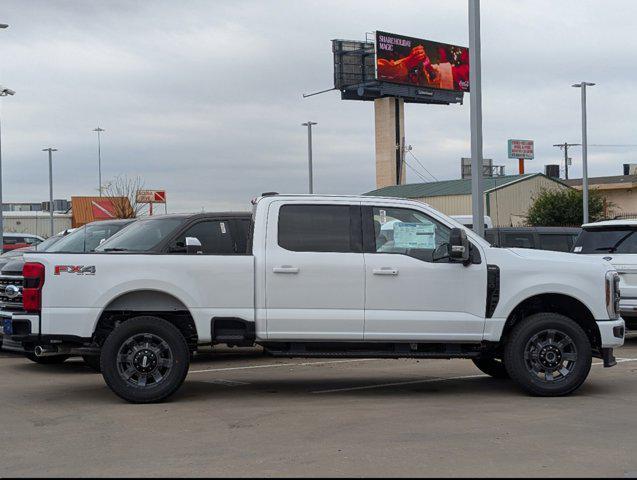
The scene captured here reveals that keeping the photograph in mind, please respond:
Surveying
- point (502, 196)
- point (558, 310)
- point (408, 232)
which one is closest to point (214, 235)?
point (408, 232)

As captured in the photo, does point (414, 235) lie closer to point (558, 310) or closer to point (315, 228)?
point (315, 228)

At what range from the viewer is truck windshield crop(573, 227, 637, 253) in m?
14.8

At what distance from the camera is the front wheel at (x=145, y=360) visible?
9.50 m

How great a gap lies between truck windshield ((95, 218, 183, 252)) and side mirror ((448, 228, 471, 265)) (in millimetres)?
3559

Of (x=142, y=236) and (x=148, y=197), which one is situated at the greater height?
(x=148, y=197)

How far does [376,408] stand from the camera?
30.5ft

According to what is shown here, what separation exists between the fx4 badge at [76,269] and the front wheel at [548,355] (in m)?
4.49

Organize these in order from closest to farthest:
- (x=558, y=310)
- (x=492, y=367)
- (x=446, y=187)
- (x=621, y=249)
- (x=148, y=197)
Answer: (x=558, y=310), (x=492, y=367), (x=621, y=249), (x=446, y=187), (x=148, y=197)

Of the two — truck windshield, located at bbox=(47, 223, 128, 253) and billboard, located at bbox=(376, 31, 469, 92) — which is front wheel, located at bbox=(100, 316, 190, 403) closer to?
truck windshield, located at bbox=(47, 223, 128, 253)

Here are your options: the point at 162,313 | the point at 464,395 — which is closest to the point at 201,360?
the point at 162,313

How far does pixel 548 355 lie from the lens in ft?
32.7

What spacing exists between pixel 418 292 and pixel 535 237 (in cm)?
983

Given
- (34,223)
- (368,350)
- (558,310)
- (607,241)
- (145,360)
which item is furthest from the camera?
(34,223)

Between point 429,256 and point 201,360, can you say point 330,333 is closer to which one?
point 429,256
